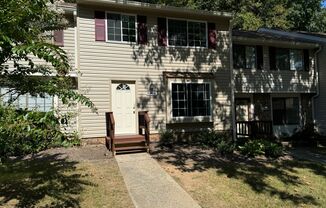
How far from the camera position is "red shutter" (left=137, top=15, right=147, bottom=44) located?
13172 mm

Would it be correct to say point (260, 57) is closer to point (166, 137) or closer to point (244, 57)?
point (244, 57)

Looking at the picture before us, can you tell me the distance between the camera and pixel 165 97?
1340 cm

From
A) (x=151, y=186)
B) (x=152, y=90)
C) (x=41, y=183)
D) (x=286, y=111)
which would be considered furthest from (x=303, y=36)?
Answer: (x=41, y=183)

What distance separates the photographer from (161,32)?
535 inches

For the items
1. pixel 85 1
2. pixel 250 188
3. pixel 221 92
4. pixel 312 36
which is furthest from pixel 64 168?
pixel 312 36

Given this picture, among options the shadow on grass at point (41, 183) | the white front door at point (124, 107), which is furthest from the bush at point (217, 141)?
the shadow on grass at point (41, 183)

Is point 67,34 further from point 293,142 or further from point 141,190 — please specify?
point 293,142

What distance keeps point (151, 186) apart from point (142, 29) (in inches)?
290

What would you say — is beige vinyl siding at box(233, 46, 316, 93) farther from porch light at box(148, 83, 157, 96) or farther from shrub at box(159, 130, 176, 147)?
porch light at box(148, 83, 157, 96)

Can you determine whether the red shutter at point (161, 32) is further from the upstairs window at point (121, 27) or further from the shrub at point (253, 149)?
the shrub at point (253, 149)

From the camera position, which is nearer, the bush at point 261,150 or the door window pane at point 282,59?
the bush at point 261,150

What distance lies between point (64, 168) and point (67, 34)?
18.6 feet

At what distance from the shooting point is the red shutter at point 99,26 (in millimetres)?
12422

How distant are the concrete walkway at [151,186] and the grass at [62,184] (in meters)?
0.23
